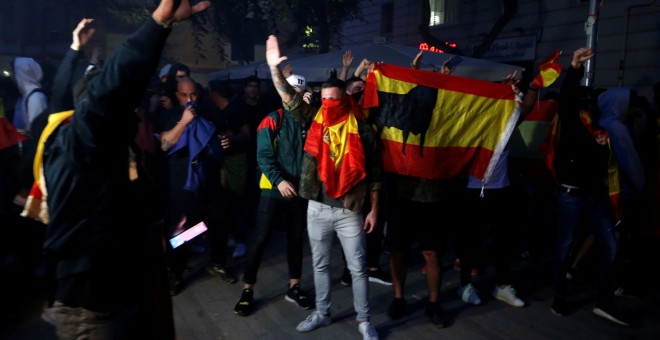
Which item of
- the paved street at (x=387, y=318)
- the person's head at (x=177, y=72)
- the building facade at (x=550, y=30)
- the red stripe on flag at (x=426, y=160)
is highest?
the building facade at (x=550, y=30)

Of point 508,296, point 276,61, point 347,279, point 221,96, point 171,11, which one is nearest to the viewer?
point 171,11

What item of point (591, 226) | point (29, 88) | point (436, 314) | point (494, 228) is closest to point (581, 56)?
point (591, 226)

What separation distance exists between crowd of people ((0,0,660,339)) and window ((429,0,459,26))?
1231cm

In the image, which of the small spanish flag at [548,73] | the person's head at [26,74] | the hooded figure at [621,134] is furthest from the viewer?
the person's head at [26,74]

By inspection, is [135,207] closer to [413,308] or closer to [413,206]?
[413,206]

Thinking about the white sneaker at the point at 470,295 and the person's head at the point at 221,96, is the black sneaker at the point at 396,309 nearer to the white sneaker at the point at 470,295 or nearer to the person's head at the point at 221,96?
the white sneaker at the point at 470,295

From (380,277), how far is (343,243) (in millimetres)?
1589

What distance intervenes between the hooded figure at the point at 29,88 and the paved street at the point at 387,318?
72.0 inches

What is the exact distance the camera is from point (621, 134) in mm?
4648

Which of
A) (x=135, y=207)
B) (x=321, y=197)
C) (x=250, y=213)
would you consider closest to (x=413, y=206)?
(x=321, y=197)

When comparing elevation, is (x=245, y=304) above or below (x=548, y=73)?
below

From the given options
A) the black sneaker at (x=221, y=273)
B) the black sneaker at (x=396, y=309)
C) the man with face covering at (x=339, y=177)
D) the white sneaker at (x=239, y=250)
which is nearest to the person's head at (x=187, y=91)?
the man with face covering at (x=339, y=177)

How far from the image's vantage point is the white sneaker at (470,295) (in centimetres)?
501

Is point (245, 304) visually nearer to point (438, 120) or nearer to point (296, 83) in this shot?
point (296, 83)
